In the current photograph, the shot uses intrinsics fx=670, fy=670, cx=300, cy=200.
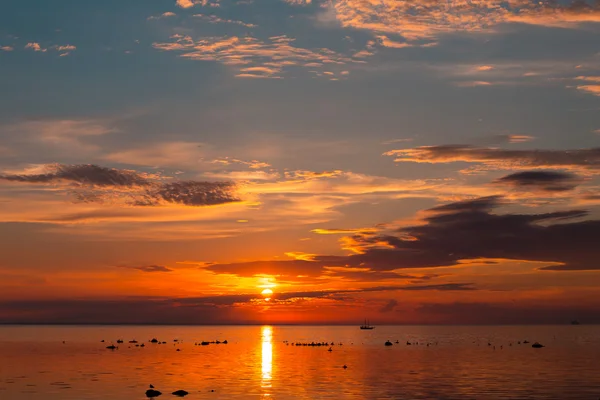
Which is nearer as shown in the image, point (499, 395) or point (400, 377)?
point (499, 395)

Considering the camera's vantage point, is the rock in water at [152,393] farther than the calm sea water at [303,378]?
No

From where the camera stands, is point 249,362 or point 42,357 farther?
point 42,357

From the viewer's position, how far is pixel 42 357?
151500mm

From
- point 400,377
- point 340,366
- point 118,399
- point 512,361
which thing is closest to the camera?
point 118,399

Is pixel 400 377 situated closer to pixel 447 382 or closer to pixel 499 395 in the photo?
pixel 447 382

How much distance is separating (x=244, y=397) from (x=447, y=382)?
33.1 metres

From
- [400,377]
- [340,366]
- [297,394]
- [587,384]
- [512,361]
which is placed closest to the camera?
[297,394]

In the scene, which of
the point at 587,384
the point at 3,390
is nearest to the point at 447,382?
the point at 587,384

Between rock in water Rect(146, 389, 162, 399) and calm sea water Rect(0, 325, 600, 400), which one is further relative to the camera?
calm sea water Rect(0, 325, 600, 400)

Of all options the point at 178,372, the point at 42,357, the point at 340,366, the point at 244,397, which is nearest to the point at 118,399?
the point at 244,397

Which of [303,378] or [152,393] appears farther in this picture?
[303,378]

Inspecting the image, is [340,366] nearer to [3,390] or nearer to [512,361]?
[512,361]

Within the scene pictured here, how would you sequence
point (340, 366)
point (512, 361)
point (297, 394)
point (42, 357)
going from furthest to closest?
point (42, 357) < point (512, 361) < point (340, 366) < point (297, 394)

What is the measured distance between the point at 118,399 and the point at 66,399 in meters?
6.27
